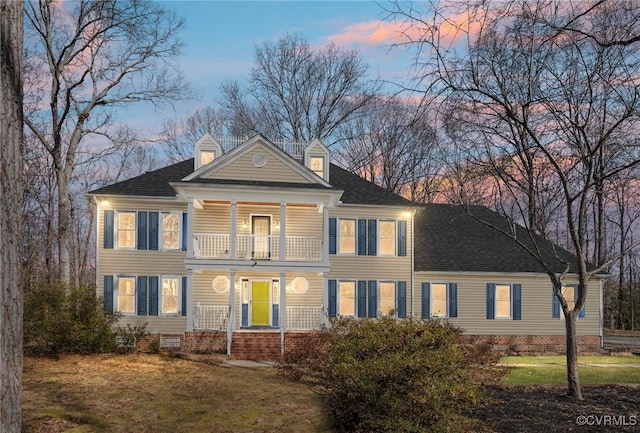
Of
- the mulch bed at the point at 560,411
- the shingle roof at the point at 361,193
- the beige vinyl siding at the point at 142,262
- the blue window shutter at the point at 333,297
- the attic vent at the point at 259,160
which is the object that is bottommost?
the mulch bed at the point at 560,411

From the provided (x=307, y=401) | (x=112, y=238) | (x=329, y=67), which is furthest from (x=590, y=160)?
(x=329, y=67)

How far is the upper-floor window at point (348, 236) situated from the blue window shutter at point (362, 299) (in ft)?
4.74

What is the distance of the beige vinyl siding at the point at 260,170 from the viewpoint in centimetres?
2102

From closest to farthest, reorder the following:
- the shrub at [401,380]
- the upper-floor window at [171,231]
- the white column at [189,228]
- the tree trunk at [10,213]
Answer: the tree trunk at [10,213] < the shrub at [401,380] < the white column at [189,228] < the upper-floor window at [171,231]

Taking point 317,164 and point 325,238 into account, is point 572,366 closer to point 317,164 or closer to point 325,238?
point 325,238

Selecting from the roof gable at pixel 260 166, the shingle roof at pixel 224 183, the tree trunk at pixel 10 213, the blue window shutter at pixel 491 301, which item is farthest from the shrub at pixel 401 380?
the blue window shutter at pixel 491 301

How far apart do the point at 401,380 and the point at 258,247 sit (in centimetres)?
1428

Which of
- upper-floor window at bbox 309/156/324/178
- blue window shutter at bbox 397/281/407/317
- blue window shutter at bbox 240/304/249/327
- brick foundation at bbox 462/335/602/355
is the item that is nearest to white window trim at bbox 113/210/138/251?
blue window shutter at bbox 240/304/249/327

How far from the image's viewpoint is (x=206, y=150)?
22.6 metres

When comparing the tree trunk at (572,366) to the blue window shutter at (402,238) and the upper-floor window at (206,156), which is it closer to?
the blue window shutter at (402,238)

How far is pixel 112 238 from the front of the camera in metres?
21.4

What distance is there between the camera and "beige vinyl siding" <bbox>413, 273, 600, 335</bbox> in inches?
928

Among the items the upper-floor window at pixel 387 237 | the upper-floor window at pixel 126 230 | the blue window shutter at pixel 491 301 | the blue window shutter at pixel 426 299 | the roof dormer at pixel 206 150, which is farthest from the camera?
the blue window shutter at pixel 491 301

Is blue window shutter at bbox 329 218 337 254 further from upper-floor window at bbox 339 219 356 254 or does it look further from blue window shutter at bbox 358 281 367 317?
blue window shutter at bbox 358 281 367 317
